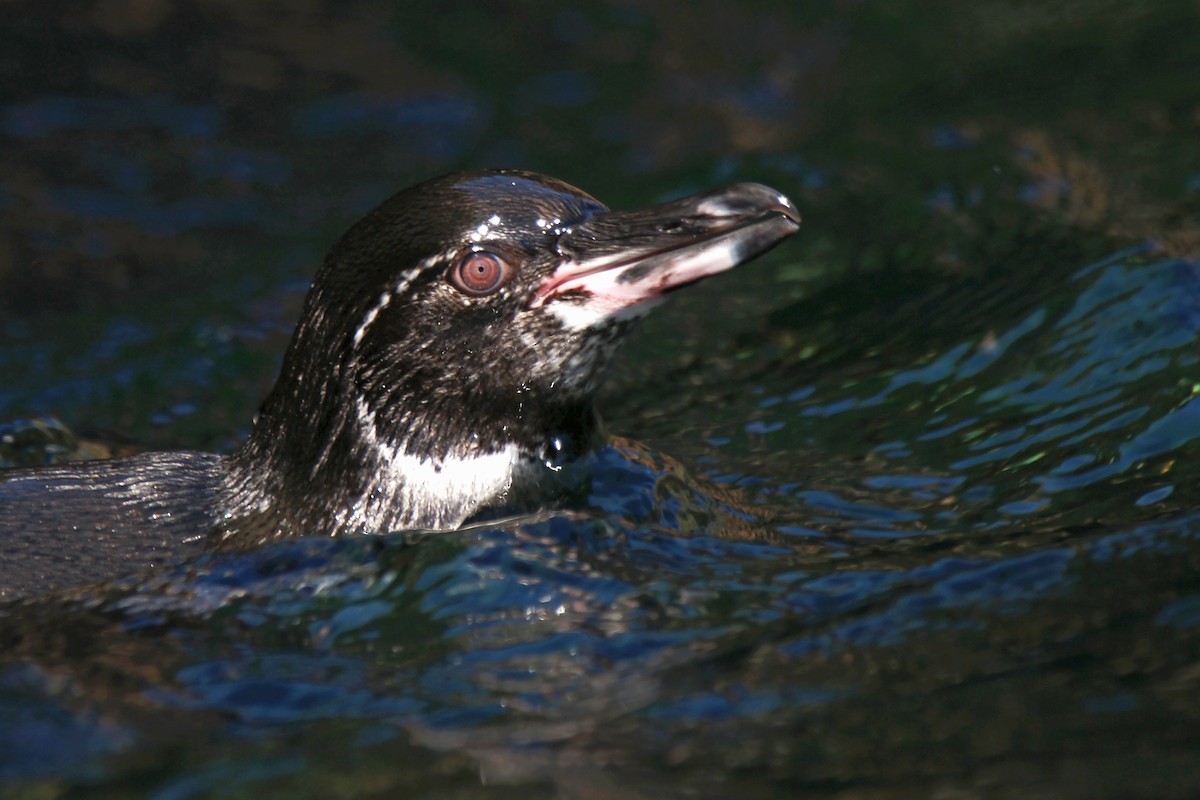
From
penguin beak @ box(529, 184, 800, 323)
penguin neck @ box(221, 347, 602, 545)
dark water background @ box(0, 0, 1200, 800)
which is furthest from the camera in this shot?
penguin neck @ box(221, 347, 602, 545)

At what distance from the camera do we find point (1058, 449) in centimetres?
591

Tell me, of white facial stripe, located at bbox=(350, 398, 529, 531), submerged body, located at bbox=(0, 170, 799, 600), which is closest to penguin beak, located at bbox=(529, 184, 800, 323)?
submerged body, located at bbox=(0, 170, 799, 600)

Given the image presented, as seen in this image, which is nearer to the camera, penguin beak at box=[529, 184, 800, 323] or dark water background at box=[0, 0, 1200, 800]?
dark water background at box=[0, 0, 1200, 800]

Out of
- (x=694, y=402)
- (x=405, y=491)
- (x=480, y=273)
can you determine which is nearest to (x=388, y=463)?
(x=405, y=491)

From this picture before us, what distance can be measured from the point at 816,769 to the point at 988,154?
18.0ft

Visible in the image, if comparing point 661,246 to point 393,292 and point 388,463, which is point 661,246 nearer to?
point 393,292

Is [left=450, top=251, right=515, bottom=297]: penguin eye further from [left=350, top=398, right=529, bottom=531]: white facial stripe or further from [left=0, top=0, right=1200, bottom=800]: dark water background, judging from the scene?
[left=0, top=0, right=1200, bottom=800]: dark water background

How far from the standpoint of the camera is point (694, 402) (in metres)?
7.18

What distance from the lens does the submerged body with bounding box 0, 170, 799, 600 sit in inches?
207

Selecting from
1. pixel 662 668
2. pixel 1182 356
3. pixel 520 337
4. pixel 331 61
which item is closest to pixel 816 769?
pixel 662 668

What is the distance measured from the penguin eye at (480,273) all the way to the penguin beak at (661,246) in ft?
0.43

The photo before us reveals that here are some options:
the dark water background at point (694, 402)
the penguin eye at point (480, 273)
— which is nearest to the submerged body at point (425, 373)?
the penguin eye at point (480, 273)

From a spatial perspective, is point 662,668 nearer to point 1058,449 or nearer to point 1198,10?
point 1058,449

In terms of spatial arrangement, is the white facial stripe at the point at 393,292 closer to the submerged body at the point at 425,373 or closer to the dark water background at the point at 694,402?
the submerged body at the point at 425,373
